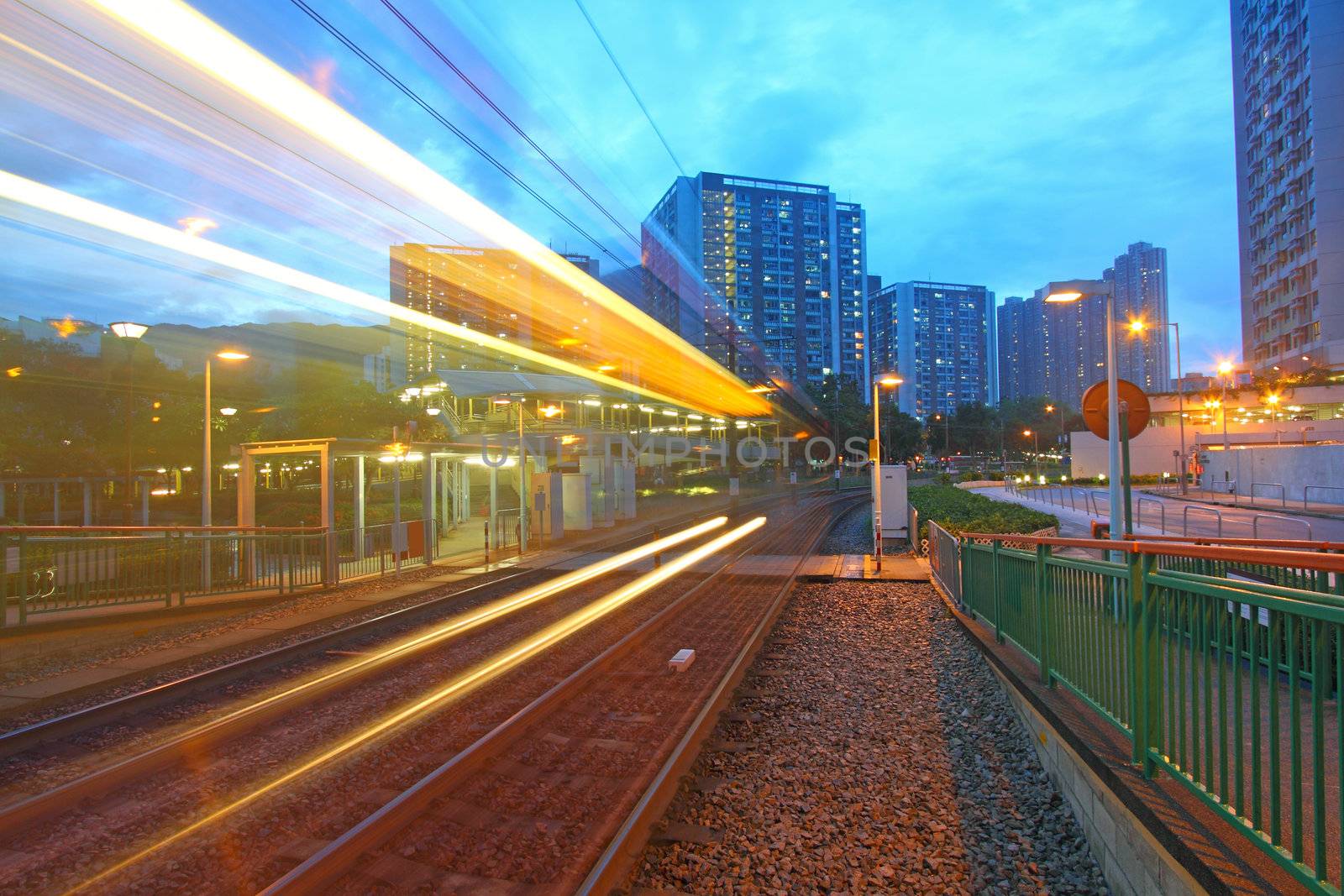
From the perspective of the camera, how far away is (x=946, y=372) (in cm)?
19412

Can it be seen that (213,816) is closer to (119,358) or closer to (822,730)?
(822,730)

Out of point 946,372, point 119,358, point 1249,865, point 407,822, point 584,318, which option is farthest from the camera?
point 946,372

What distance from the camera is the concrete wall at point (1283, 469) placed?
28406 mm

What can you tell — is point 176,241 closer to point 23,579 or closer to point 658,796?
point 23,579

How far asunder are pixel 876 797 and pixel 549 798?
2.20 metres

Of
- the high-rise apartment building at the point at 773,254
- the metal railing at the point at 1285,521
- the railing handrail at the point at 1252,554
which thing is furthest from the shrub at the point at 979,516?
the high-rise apartment building at the point at 773,254

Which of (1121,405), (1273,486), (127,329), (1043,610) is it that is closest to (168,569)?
(127,329)

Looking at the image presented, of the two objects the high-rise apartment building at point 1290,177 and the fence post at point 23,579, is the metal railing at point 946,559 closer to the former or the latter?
the fence post at point 23,579

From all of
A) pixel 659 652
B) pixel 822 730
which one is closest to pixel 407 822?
pixel 822 730

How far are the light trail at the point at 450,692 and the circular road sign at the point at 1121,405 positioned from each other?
7368mm

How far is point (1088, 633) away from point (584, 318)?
26110 millimetres

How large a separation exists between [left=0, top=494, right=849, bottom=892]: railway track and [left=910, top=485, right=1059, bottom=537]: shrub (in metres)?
9.28

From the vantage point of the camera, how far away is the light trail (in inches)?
171

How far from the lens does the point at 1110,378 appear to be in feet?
30.5
